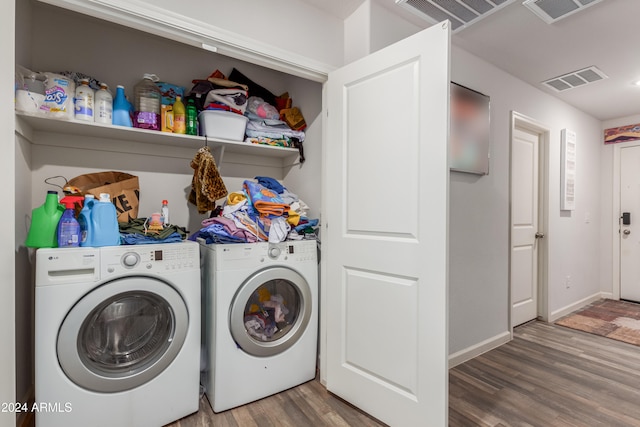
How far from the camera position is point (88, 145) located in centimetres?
198

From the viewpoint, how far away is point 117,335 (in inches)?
62.1

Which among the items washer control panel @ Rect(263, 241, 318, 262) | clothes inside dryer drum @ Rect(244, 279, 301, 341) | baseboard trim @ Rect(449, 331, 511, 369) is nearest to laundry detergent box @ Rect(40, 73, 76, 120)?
washer control panel @ Rect(263, 241, 318, 262)

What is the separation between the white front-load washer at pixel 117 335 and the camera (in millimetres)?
1358

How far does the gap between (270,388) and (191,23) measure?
204 centimetres

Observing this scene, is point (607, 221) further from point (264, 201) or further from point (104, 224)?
point (104, 224)

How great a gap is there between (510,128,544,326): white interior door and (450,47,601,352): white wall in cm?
16

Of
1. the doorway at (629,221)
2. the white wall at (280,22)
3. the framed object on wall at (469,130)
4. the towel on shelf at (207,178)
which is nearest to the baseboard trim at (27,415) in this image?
the towel on shelf at (207,178)

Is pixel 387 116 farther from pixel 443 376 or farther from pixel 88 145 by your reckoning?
pixel 88 145

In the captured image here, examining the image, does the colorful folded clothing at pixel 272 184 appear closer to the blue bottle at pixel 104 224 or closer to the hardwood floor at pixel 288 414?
the blue bottle at pixel 104 224

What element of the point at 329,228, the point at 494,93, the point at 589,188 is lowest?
the point at 329,228

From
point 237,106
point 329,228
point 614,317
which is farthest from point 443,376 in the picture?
point 614,317

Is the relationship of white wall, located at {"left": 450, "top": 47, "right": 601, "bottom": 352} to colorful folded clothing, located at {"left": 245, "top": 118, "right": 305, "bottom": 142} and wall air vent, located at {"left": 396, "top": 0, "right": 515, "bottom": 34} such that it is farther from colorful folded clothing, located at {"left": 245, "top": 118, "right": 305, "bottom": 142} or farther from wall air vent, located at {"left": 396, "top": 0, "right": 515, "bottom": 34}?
colorful folded clothing, located at {"left": 245, "top": 118, "right": 305, "bottom": 142}

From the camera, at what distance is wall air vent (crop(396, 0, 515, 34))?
1.87 meters

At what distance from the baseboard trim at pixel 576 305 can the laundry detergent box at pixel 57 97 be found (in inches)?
175
